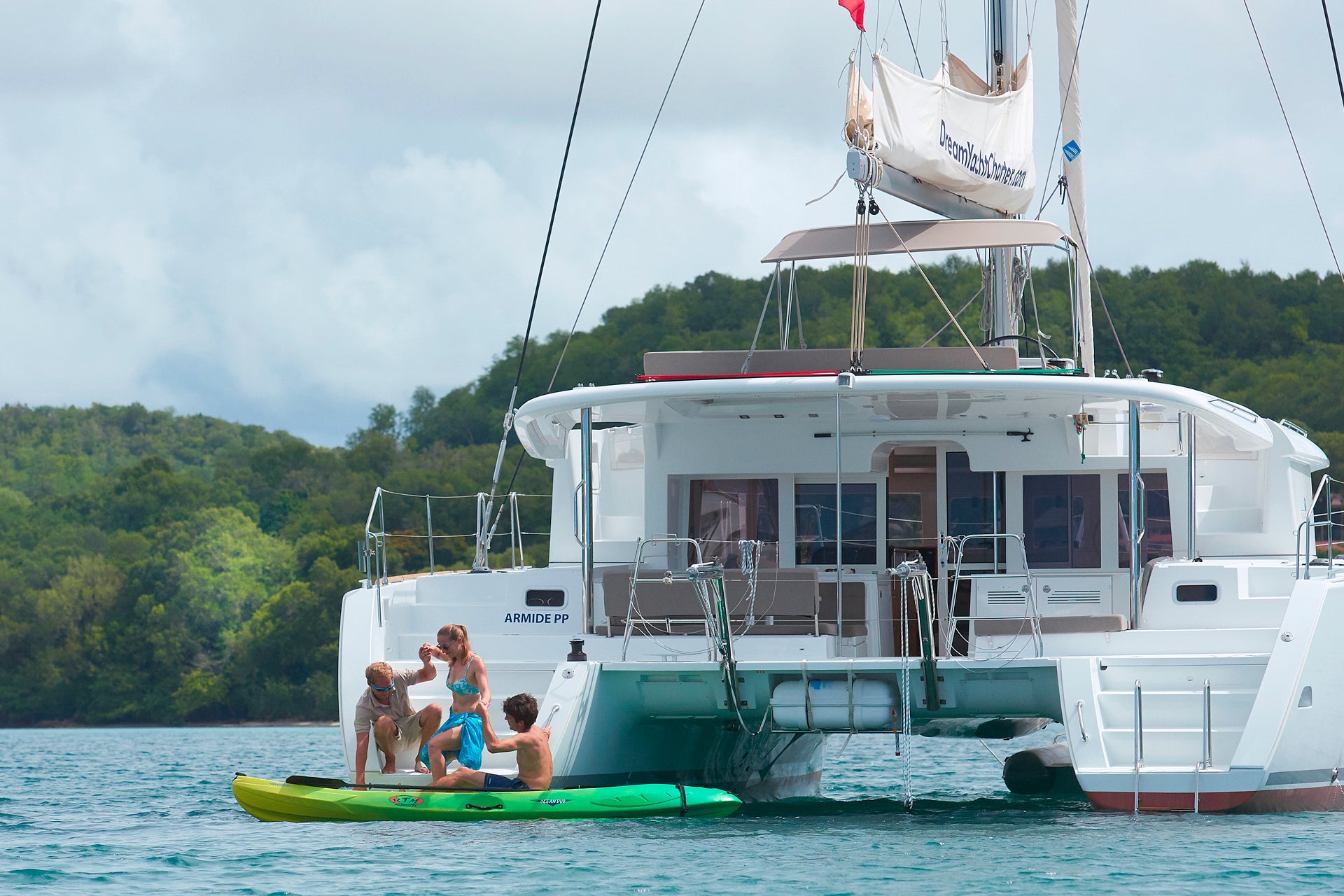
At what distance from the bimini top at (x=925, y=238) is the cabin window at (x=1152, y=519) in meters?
1.85

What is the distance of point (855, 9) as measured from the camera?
436 inches

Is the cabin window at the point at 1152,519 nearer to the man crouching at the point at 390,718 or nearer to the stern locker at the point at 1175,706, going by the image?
the stern locker at the point at 1175,706

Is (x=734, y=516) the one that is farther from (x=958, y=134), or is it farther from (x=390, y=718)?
(x=390, y=718)

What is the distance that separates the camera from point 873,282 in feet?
135

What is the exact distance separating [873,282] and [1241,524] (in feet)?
94.0

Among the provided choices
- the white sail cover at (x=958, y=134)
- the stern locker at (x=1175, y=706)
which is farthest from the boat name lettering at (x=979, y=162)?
the stern locker at (x=1175, y=706)

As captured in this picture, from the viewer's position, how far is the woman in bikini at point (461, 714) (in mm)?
10133

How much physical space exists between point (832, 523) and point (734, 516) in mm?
720

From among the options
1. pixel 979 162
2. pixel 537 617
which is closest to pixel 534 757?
pixel 537 617

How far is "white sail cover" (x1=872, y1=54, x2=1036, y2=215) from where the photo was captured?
1159 centimetres

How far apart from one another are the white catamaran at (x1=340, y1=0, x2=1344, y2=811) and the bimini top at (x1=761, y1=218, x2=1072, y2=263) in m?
0.03

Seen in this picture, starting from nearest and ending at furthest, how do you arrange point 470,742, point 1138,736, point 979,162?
point 1138,736 → point 470,742 → point 979,162

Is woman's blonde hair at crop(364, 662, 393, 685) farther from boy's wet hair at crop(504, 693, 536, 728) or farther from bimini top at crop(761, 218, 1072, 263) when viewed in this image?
bimini top at crop(761, 218, 1072, 263)

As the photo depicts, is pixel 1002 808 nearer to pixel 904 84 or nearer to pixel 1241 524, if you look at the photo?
pixel 1241 524
